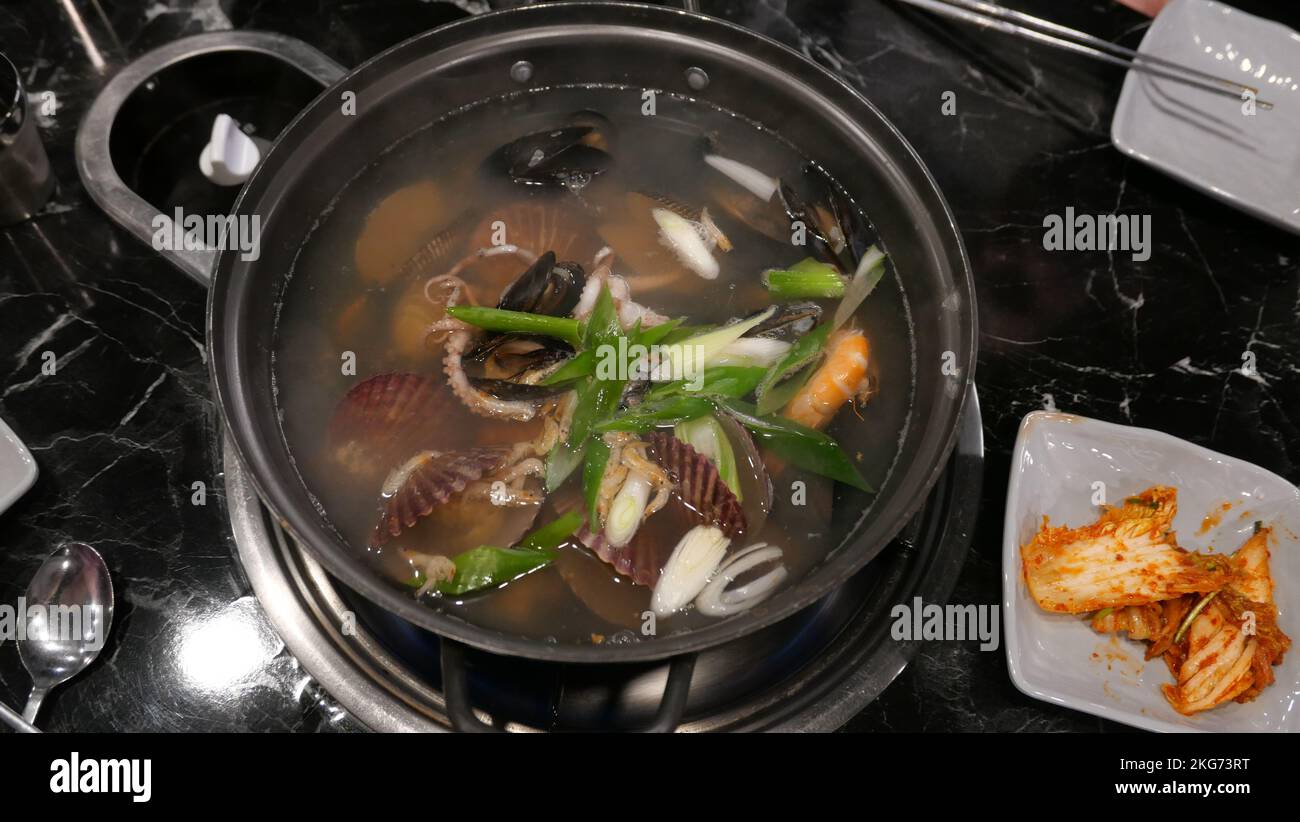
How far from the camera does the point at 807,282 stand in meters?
2.40

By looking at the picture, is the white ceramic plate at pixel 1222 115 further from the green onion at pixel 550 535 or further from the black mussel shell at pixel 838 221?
the green onion at pixel 550 535

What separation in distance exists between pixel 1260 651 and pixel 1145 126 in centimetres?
172

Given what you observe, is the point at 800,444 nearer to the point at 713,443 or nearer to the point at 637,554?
the point at 713,443

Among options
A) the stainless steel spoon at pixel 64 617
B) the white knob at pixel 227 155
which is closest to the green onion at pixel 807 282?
the white knob at pixel 227 155

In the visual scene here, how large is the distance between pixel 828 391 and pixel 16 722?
205cm

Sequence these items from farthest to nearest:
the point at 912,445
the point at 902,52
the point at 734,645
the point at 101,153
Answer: the point at 902,52 → the point at 101,153 → the point at 734,645 → the point at 912,445

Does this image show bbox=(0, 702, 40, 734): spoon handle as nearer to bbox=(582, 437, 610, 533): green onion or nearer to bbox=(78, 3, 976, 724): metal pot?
bbox=(78, 3, 976, 724): metal pot

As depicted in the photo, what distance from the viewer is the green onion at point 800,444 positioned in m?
2.17

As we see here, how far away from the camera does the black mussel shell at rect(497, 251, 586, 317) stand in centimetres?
228

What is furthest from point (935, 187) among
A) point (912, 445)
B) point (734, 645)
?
point (734, 645)

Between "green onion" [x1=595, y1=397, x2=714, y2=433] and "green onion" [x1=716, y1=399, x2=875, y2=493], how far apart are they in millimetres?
63

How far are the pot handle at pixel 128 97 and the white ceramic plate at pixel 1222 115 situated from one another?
2655mm

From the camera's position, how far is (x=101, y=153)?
Result: 2.87 m

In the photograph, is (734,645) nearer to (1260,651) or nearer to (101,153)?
(1260,651)
